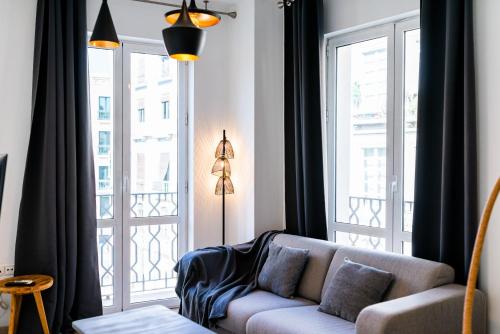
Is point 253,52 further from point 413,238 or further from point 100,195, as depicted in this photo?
point 413,238

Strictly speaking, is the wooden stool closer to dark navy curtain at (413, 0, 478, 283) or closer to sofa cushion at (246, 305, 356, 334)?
sofa cushion at (246, 305, 356, 334)

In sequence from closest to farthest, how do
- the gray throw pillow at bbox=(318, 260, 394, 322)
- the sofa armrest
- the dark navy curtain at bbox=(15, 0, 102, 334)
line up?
the sofa armrest, the gray throw pillow at bbox=(318, 260, 394, 322), the dark navy curtain at bbox=(15, 0, 102, 334)

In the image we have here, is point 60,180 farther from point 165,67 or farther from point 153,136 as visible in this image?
point 165,67

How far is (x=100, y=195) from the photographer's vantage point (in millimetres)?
4398

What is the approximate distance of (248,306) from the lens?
136 inches

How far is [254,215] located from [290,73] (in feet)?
4.20

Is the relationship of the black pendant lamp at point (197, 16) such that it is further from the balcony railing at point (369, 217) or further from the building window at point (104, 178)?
the building window at point (104, 178)

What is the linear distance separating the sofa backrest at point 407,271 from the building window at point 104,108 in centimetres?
241

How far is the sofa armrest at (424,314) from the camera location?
8.44 feet

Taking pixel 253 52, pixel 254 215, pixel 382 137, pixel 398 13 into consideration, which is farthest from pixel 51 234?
pixel 398 13

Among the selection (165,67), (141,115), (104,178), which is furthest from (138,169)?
(165,67)

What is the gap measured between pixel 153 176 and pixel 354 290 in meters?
2.26

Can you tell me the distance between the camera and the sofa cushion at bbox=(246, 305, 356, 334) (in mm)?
2955

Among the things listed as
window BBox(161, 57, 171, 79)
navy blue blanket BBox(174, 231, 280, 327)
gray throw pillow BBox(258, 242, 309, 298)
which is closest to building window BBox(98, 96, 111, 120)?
window BBox(161, 57, 171, 79)
